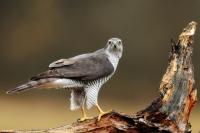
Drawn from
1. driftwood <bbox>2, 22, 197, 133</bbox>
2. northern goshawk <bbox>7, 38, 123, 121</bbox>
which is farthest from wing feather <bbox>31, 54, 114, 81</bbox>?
driftwood <bbox>2, 22, 197, 133</bbox>

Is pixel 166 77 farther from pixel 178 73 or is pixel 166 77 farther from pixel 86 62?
pixel 86 62

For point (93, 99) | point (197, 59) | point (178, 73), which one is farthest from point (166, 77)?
point (197, 59)

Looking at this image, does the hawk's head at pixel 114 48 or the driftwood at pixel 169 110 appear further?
the hawk's head at pixel 114 48

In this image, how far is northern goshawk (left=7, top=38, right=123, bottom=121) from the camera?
10297 mm

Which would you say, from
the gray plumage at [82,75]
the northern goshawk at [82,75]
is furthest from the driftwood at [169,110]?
the gray plumage at [82,75]

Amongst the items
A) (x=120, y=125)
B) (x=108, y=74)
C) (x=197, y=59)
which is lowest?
(x=120, y=125)

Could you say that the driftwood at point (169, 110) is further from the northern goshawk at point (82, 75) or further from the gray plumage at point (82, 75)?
the gray plumage at point (82, 75)

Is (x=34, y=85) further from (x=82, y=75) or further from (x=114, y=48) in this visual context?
(x=114, y=48)

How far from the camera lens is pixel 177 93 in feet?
32.7

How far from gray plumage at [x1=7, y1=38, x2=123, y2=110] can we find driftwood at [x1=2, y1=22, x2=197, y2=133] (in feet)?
1.96

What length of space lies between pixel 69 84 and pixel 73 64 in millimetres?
185

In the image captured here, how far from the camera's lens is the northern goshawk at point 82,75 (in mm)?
10297

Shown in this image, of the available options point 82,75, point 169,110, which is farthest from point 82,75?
point 169,110

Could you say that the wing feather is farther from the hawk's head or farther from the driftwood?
the driftwood
